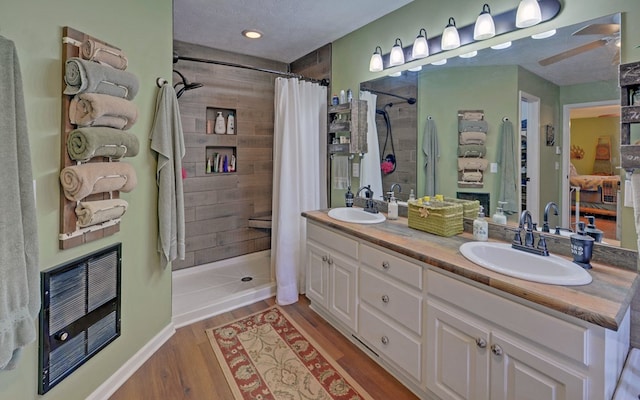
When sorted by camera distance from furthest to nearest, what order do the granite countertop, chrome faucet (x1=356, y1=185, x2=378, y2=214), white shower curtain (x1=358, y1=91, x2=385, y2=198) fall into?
white shower curtain (x1=358, y1=91, x2=385, y2=198) → chrome faucet (x1=356, y1=185, x2=378, y2=214) → the granite countertop

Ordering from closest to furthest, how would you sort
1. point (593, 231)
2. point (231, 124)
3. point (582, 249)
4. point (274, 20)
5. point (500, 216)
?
point (582, 249)
point (593, 231)
point (500, 216)
point (274, 20)
point (231, 124)

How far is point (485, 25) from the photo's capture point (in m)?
1.76

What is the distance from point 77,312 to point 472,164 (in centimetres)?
240

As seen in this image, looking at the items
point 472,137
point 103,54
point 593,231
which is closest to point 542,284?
point 593,231

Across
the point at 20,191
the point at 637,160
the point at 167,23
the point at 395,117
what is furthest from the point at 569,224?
the point at 167,23

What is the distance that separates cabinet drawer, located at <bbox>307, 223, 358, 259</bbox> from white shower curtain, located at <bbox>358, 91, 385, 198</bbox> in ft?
2.13

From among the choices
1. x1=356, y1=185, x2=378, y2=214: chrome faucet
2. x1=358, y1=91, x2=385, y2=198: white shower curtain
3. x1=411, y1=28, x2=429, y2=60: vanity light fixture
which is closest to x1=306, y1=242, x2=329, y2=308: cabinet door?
x1=356, y1=185, x2=378, y2=214: chrome faucet

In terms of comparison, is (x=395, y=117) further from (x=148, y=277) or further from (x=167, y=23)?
(x=148, y=277)

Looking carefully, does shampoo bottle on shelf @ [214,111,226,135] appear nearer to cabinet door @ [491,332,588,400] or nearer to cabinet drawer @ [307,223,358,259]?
cabinet drawer @ [307,223,358,259]

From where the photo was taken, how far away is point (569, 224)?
161 centimetres

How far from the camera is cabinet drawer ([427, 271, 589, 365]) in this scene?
104 cm

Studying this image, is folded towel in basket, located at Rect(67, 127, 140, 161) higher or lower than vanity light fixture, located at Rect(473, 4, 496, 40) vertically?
lower

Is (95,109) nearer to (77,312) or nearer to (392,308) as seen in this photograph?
(77,312)

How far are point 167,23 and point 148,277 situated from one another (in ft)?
5.70
